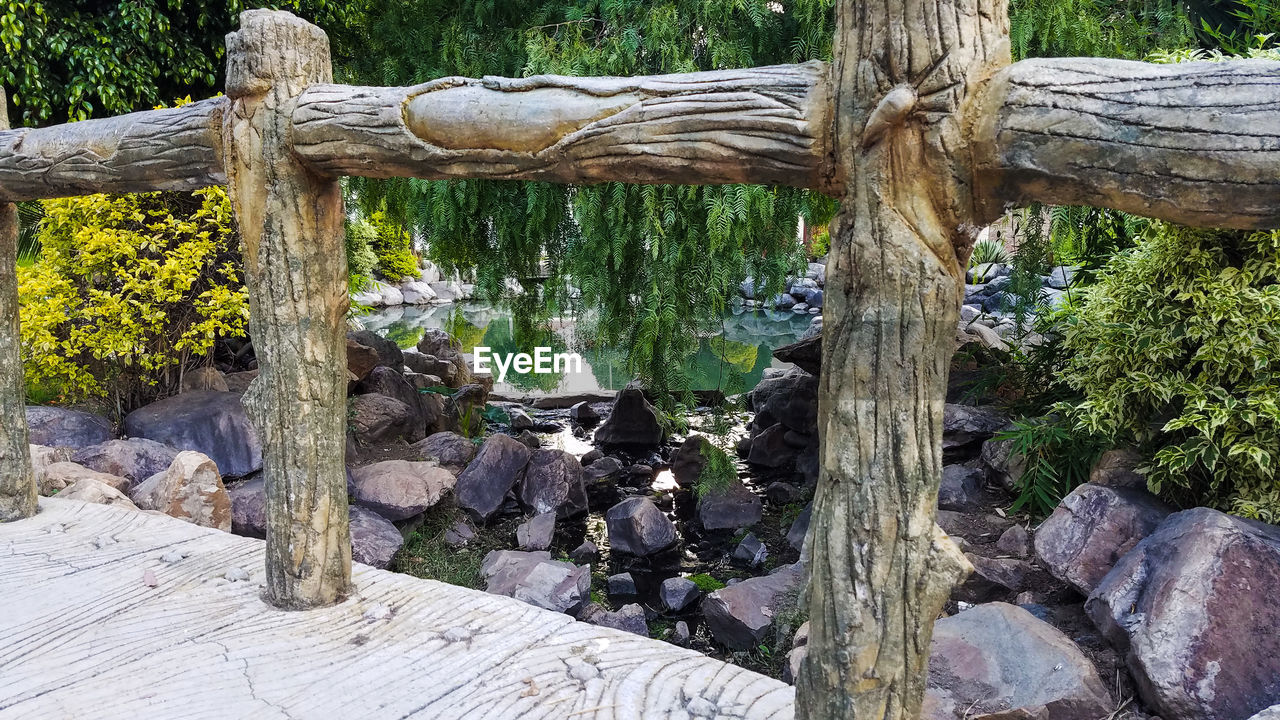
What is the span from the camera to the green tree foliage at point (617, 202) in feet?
14.8

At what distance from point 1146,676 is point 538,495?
3.88 m

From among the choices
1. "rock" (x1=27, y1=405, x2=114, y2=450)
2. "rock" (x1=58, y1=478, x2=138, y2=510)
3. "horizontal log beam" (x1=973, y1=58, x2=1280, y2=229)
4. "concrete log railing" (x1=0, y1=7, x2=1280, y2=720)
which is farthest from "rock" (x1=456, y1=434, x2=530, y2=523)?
"horizontal log beam" (x1=973, y1=58, x2=1280, y2=229)

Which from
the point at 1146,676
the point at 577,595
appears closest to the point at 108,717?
the point at 577,595

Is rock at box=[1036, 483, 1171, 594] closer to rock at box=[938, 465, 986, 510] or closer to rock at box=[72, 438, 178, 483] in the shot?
rock at box=[938, 465, 986, 510]

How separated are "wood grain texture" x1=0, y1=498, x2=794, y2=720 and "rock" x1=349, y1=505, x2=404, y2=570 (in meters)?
1.82

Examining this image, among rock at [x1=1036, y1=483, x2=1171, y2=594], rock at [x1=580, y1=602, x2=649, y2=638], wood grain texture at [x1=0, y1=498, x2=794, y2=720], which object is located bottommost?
rock at [x1=580, y1=602, x2=649, y2=638]

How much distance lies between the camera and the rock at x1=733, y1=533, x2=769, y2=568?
515cm

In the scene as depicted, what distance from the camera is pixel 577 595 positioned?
432cm

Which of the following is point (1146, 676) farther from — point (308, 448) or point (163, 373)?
point (163, 373)

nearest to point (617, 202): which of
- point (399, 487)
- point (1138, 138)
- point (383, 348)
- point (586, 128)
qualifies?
point (399, 487)

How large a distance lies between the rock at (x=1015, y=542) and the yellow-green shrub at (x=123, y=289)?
4692 millimetres

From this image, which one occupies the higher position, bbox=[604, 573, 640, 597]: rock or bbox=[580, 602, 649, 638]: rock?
bbox=[580, 602, 649, 638]: rock

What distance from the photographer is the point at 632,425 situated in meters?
7.43

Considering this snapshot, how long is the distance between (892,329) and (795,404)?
211 inches
